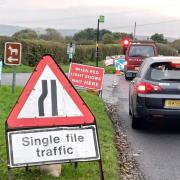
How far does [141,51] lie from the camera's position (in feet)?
98.6

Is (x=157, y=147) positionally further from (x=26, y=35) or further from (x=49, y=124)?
(x=26, y=35)

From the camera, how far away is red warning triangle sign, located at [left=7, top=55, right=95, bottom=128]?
5957 millimetres

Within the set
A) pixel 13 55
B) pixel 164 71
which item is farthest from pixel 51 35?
pixel 164 71

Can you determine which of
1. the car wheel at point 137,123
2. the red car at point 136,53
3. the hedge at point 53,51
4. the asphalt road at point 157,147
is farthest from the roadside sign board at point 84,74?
the hedge at point 53,51

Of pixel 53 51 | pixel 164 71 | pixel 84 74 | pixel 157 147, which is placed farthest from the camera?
pixel 53 51

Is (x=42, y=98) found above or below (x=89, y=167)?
above

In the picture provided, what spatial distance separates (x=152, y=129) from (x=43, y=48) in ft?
114

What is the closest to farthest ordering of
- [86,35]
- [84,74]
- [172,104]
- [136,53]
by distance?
1. [172,104]
2. [84,74]
3. [136,53]
4. [86,35]

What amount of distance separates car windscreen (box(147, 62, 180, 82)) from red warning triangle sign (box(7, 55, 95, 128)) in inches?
199

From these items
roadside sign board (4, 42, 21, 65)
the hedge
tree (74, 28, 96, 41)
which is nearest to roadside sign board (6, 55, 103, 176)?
roadside sign board (4, 42, 21, 65)

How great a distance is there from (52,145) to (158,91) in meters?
5.07

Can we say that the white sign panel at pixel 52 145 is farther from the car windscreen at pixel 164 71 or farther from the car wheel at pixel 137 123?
the car wheel at pixel 137 123

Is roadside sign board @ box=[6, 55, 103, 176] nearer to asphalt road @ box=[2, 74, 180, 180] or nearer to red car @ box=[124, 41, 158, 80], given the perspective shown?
asphalt road @ box=[2, 74, 180, 180]

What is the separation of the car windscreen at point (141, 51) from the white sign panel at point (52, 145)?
944 inches
